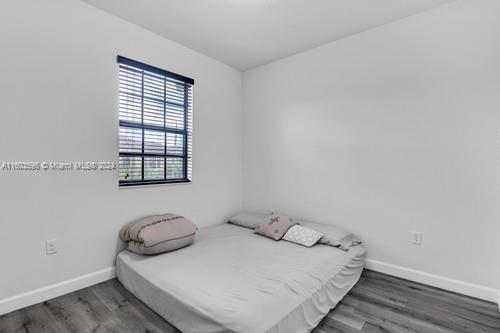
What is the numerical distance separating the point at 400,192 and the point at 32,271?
3450 mm

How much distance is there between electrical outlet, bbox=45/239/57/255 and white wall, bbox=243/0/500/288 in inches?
101

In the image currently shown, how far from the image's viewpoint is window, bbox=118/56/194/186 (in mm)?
2590

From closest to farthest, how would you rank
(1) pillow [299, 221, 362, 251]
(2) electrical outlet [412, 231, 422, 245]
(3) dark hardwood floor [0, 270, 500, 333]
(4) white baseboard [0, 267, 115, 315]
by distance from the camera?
1. (3) dark hardwood floor [0, 270, 500, 333]
2. (4) white baseboard [0, 267, 115, 315]
3. (2) electrical outlet [412, 231, 422, 245]
4. (1) pillow [299, 221, 362, 251]

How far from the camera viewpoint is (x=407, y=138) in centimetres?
246

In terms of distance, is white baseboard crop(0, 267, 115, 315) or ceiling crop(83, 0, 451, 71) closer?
white baseboard crop(0, 267, 115, 315)

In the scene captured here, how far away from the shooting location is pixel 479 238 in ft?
6.99

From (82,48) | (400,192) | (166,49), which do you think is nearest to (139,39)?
(166,49)

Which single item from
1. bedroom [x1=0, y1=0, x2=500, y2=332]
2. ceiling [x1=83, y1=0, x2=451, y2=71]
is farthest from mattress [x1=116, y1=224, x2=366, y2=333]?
ceiling [x1=83, y1=0, x2=451, y2=71]

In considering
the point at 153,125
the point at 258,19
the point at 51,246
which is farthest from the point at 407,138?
the point at 51,246

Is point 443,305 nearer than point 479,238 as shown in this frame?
Yes

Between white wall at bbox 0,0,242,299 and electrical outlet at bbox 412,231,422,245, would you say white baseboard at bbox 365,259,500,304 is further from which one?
white wall at bbox 0,0,242,299

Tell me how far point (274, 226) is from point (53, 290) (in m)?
2.17

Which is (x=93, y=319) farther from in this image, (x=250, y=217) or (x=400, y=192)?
(x=400, y=192)

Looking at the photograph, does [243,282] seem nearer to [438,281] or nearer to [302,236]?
[302,236]
